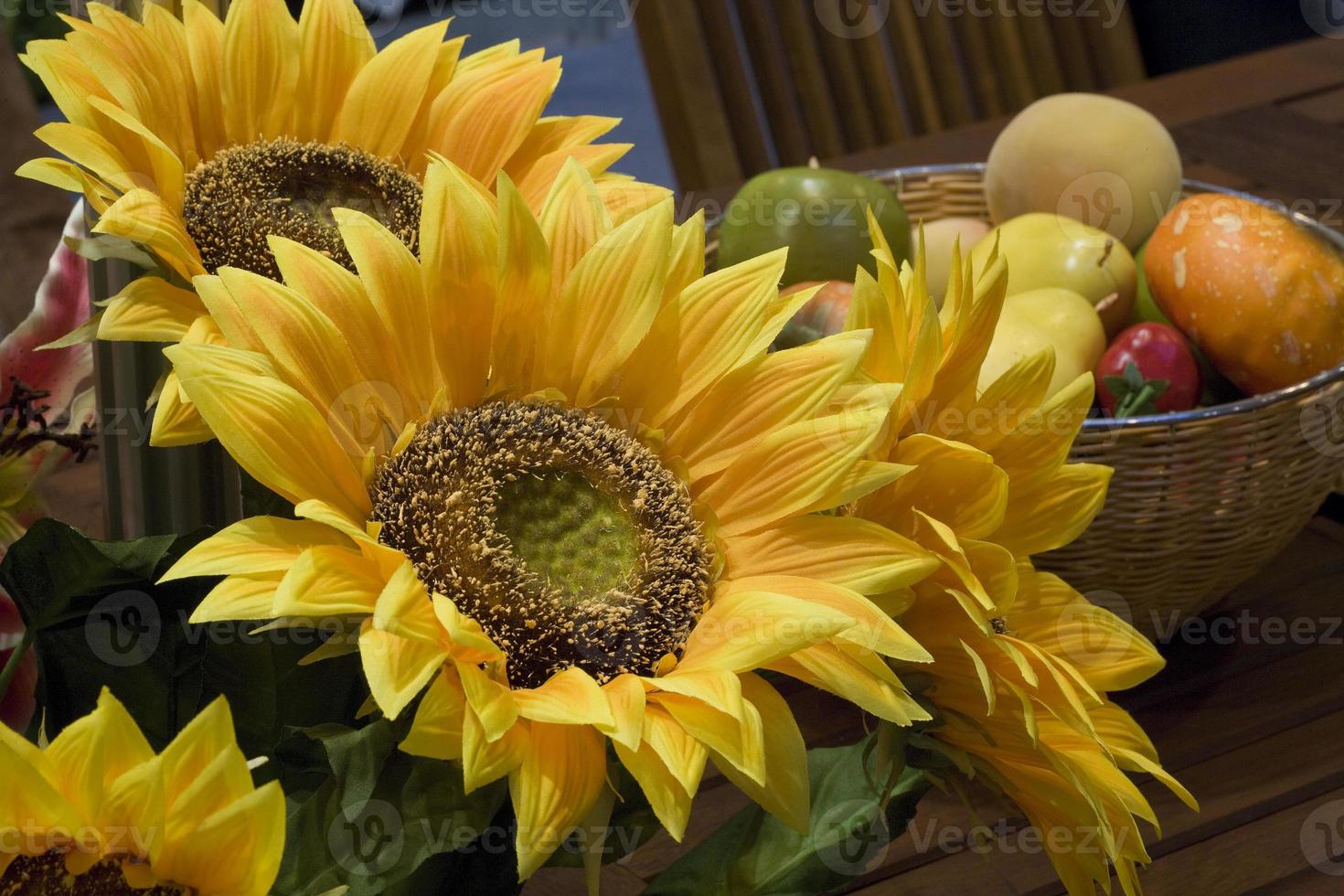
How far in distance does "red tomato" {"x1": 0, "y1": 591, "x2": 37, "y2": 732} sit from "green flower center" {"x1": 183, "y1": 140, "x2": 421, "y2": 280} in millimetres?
97

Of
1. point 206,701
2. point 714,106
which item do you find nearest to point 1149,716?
point 206,701

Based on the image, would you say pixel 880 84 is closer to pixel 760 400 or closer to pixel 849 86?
pixel 849 86

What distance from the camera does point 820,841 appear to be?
0.31 meters

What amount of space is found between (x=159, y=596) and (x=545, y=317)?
0.33 feet

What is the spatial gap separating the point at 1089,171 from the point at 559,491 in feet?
2.03

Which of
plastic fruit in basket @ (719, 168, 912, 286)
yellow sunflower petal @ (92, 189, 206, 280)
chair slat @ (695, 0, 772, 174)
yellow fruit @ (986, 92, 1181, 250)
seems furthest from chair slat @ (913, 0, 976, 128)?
yellow sunflower petal @ (92, 189, 206, 280)

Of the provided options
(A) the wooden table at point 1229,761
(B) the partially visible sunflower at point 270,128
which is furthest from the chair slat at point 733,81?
(B) the partially visible sunflower at point 270,128

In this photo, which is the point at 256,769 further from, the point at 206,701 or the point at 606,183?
the point at 606,183

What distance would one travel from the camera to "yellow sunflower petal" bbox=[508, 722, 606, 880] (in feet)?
0.72

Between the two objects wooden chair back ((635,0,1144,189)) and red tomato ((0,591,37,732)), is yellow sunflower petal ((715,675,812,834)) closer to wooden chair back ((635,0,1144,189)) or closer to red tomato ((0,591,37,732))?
red tomato ((0,591,37,732))

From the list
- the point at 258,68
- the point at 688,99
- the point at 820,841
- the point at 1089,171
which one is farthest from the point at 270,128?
the point at 688,99

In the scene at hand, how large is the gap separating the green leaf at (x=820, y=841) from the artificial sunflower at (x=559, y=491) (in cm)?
6

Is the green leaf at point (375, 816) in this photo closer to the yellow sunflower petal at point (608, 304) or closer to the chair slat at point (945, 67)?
the yellow sunflower petal at point (608, 304)

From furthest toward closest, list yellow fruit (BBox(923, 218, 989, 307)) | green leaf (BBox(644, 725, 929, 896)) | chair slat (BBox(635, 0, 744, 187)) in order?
1. chair slat (BBox(635, 0, 744, 187))
2. yellow fruit (BBox(923, 218, 989, 307))
3. green leaf (BBox(644, 725, 929, 896))
